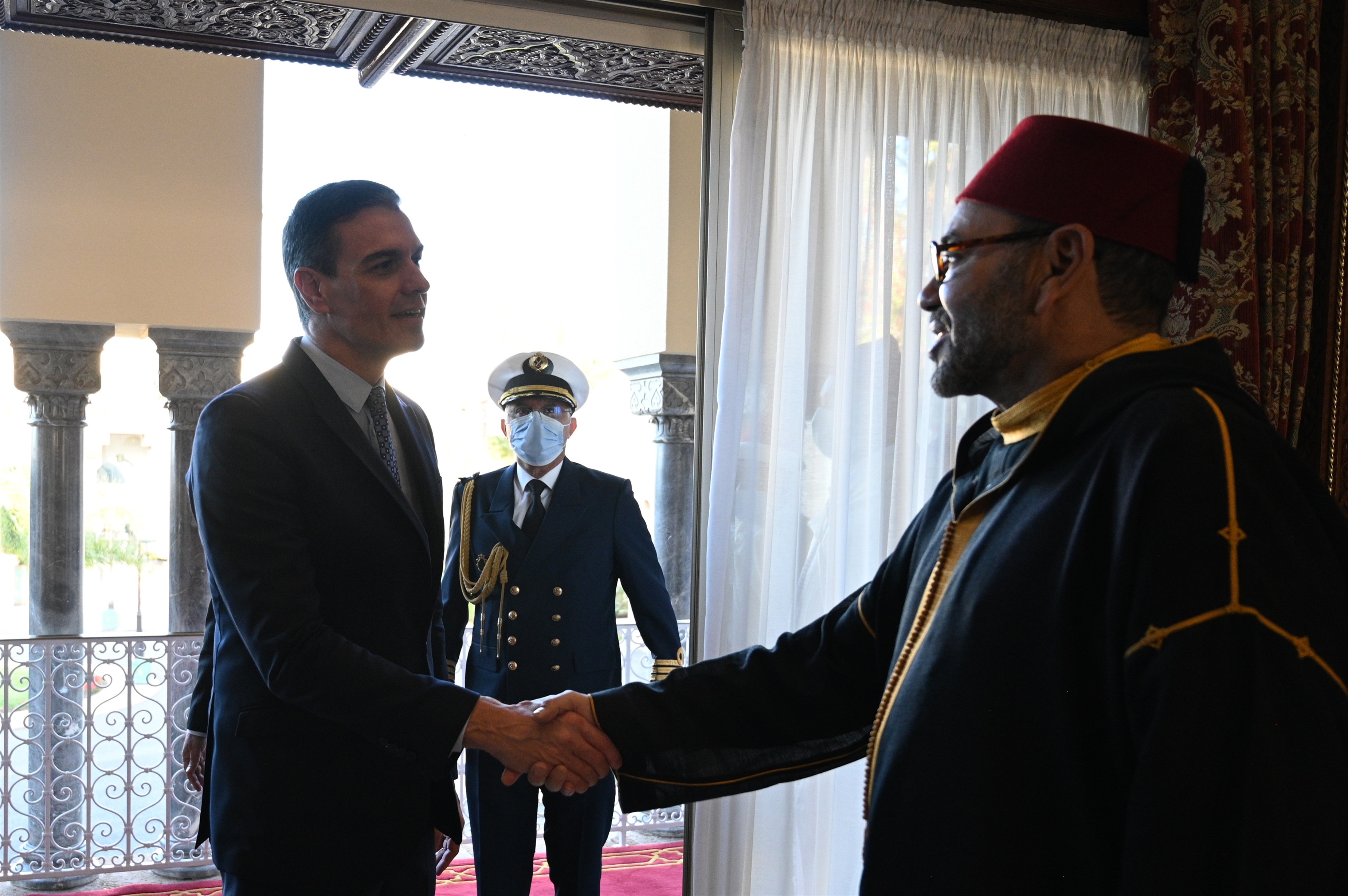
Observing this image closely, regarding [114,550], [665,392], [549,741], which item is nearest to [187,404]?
[665,392]

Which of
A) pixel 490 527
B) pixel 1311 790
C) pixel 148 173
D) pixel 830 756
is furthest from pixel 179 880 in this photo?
pixel 1311 790

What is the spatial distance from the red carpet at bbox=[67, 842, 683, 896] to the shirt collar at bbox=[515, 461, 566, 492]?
4.94 feet

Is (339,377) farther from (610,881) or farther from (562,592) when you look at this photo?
(610,881)

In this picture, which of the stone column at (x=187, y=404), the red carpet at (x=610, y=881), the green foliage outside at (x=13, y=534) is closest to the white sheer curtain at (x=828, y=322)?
the red carpet at (x=610, y=881)

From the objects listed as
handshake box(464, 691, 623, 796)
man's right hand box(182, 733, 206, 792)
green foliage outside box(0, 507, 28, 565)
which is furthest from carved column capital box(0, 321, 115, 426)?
green foliage outside box(0, 507, 28, 565)

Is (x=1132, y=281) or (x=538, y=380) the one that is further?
(x=538, y=380)

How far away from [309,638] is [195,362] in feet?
11.7

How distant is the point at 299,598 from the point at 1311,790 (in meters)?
1.38

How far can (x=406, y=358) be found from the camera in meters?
12.7

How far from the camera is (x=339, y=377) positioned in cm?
196

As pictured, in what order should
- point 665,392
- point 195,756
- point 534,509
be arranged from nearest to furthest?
1. point 195,756
2. point 534,509
3. point 665,392

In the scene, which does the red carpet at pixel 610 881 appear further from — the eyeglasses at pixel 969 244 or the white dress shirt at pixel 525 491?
the eyeglasses at pixel 969 244

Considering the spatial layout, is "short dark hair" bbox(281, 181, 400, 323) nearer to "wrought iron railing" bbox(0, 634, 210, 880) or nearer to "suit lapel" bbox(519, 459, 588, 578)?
"suit lapel" bbox(519, 459, 588, 578)

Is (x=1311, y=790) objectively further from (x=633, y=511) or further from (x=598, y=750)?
(x=633, y=511)
